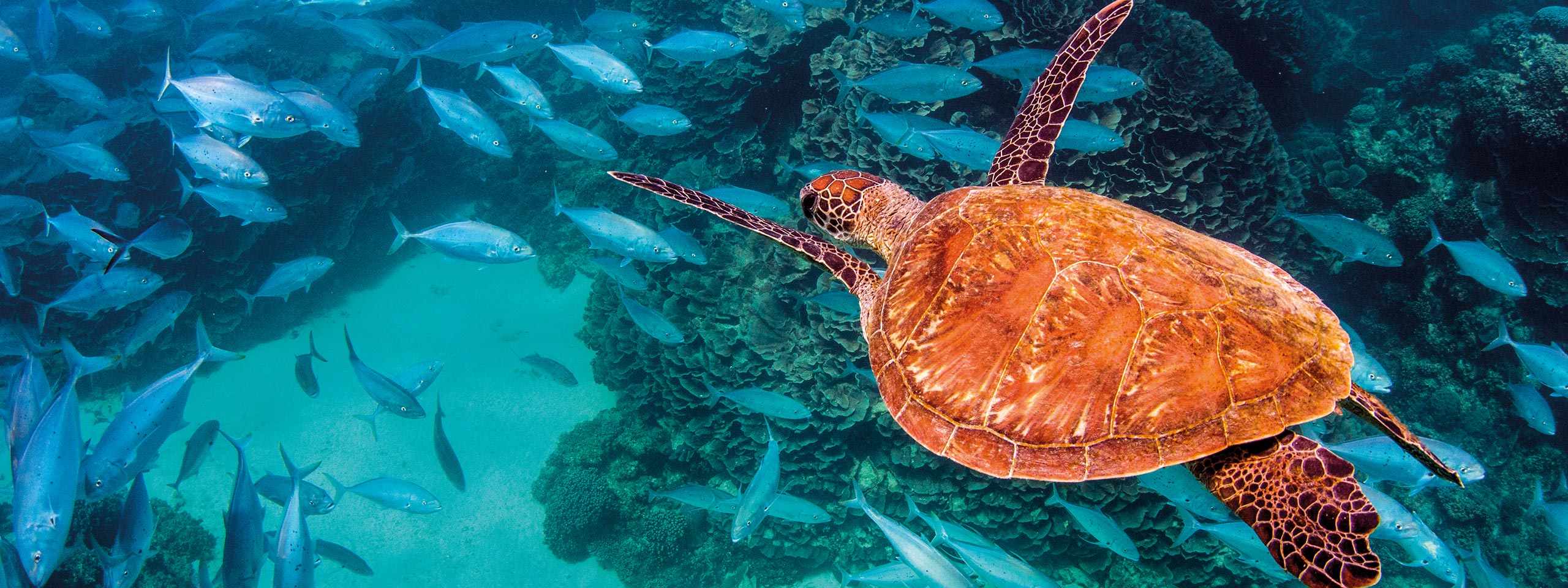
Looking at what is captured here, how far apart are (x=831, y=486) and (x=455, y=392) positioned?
17.1 ft

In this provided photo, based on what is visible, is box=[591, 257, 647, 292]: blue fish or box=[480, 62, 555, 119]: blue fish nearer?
Result: box=[591, 257, 647, 292]: blue fish

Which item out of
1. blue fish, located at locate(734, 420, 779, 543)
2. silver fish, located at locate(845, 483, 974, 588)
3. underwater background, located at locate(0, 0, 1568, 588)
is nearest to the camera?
silver fish, located at locate(845, 483, 974, 588)

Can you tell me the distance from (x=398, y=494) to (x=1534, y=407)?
1011cm

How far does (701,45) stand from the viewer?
529 cm

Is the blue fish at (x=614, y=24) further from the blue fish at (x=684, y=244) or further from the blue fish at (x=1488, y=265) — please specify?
the blue fish at (x=1488, y=265)

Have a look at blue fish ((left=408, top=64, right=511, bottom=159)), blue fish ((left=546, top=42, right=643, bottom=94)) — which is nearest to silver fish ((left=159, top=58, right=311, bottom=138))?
blue fish ((left=408, top=64, right=511, bottom=159))

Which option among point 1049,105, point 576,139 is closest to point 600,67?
point 576,139

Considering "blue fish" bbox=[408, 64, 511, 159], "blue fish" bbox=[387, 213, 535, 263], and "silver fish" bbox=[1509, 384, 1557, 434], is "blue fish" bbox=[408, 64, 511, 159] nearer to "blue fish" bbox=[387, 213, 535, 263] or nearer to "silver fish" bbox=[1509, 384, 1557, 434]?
"blue fish" bbox=[387, 213, 535, 263]

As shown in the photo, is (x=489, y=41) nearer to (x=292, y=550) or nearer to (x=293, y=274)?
(x=293, y=274)

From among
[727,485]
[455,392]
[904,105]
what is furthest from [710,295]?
[455,392]

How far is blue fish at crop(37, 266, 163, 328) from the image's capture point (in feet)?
18.4

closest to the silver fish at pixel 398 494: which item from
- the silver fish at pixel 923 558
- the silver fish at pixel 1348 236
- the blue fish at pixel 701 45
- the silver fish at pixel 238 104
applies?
the silver fish at pixel 238 104

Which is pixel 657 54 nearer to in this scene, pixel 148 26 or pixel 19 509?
pixel 19 509

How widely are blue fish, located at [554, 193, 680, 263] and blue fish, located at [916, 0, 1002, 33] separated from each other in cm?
295
